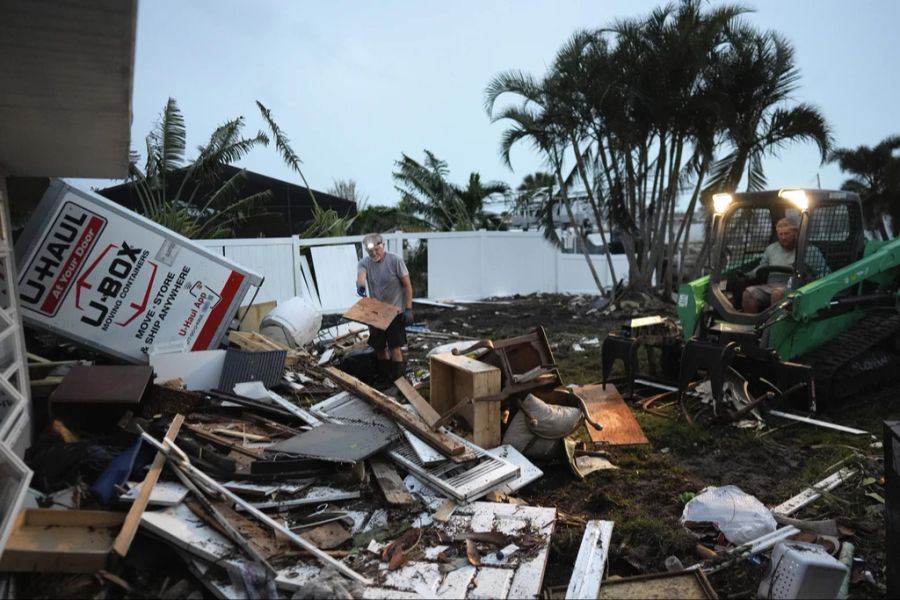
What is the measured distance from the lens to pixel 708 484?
468cm

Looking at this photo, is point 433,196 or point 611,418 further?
point 433,196

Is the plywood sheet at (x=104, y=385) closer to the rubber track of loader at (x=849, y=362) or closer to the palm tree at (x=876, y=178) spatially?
the rubber track of loader at (x=849, y=362)

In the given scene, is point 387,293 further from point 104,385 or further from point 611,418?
point 104,385

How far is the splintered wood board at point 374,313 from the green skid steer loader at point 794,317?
7.97 feet

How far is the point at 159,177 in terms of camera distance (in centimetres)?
1480

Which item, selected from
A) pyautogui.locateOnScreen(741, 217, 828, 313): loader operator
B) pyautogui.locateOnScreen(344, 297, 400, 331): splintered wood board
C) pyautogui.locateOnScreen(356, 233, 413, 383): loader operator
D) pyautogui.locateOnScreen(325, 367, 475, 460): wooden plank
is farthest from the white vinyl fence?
pyautogui.locateOnScreen(741, 217, 828, 313): loader operator

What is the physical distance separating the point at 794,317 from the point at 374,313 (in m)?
4.26

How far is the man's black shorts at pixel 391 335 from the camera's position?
7.00 metres

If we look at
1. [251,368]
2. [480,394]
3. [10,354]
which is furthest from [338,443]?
[10,354]

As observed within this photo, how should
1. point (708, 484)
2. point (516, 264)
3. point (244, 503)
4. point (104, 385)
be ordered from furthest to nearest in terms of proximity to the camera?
point (516, 264) < point (104, 385) < point (708, 484) < point (244, 503)

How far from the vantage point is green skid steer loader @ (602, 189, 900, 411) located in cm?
600

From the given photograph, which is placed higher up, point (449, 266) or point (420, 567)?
point (449, 266)

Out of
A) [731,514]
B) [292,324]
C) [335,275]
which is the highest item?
[335,275]

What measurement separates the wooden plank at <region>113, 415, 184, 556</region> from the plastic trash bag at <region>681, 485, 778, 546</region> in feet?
10.7
